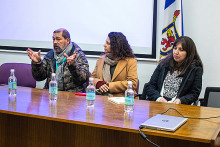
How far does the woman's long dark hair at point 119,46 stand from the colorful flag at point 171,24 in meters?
0.57

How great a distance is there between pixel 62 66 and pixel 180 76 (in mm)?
1244

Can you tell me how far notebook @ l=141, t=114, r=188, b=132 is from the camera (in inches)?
67.7

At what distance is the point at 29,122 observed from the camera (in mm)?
2523

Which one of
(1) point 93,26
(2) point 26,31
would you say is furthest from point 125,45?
(2) point 26,31

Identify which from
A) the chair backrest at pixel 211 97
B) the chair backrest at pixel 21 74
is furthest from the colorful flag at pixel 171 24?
the chair backrest at pixel 21 74

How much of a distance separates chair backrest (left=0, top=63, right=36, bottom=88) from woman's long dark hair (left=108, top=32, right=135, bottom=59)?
3.91 feet

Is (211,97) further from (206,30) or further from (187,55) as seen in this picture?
(206,30)

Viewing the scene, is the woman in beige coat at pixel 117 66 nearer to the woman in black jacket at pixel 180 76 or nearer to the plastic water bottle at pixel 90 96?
the woman in black jacket at pixel 180 76

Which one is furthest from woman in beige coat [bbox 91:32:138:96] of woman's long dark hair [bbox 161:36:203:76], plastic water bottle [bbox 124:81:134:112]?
plastic water bottle [bbox 124:81:134:112]

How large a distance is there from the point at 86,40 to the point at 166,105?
2.29m

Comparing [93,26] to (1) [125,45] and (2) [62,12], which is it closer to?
(2) [62,12]

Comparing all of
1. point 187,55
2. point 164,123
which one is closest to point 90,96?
point 164,123

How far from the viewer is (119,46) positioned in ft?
11.5

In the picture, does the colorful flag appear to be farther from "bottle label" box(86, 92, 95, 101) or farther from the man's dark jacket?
"bottle label" box(86, 92, 95, 101)
